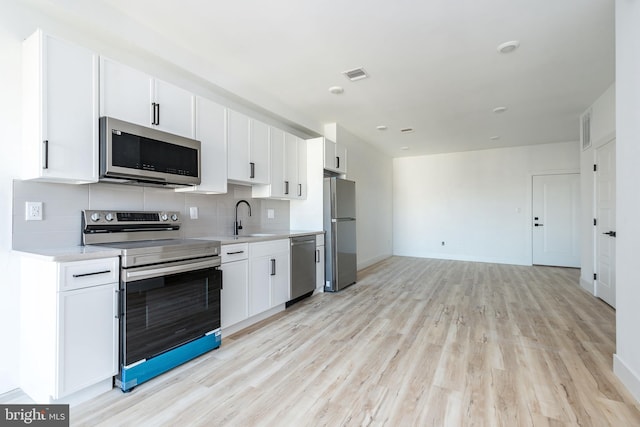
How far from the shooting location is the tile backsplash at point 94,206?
6.57ft

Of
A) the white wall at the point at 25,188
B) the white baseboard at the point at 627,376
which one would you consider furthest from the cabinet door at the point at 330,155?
the white baseboard at the point at 627,376

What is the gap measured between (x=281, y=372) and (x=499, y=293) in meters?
3.58

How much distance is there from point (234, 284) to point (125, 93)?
1.76 metres

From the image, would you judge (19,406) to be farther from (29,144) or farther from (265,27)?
(265,27)

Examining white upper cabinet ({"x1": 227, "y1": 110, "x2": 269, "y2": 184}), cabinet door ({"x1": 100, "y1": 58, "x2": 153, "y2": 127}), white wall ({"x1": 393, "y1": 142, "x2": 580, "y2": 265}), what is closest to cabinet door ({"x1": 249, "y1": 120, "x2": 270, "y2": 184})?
white upper cabinet ({"x1": 227, "y1": 110, "x2": 269, "y2": 184})

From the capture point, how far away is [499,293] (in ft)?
14.6

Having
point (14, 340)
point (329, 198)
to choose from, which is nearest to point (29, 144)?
point (14, 340)

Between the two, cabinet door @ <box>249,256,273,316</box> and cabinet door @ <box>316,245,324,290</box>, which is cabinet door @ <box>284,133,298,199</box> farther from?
cabinet door @ <box>249,256,273,316</box>

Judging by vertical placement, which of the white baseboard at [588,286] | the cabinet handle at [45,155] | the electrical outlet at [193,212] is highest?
the cabinet handle at [45,155]

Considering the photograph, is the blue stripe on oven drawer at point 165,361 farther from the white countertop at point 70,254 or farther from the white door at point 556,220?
the white door at point 556,220

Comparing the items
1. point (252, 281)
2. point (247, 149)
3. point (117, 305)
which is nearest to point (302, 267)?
point (252, 281)

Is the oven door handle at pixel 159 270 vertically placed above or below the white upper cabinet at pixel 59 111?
below

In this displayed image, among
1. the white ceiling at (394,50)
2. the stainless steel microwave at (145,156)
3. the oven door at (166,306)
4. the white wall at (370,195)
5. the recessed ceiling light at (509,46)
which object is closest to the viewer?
the oven door at (166,306)

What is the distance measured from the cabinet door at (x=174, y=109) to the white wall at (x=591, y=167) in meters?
4.66
